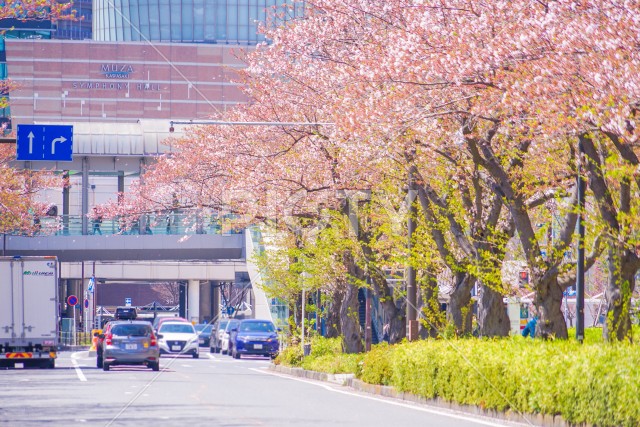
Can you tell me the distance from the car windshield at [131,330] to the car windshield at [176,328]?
17.1m

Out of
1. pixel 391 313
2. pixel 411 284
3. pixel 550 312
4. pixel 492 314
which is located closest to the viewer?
pixel 550 312

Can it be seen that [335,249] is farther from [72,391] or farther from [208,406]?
[208,406]

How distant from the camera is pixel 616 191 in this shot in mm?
18453

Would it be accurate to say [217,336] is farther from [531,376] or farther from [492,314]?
[531,376]

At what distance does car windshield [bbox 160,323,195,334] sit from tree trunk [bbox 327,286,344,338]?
10.9 meters

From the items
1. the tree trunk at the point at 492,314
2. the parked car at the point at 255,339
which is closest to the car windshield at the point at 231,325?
the parked car at the point at 255,339

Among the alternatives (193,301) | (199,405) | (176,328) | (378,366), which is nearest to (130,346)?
(378,366)

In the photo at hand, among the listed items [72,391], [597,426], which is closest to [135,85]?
[72,391]

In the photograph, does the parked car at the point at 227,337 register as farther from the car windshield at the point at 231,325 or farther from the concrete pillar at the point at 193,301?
the concrete pillar at the point at 193,301

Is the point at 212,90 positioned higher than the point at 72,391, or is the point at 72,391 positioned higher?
the point at 212,90

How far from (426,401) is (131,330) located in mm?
15182

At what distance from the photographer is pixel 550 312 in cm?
1964

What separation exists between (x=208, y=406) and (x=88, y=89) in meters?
103

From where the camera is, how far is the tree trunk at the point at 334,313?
37406mm
